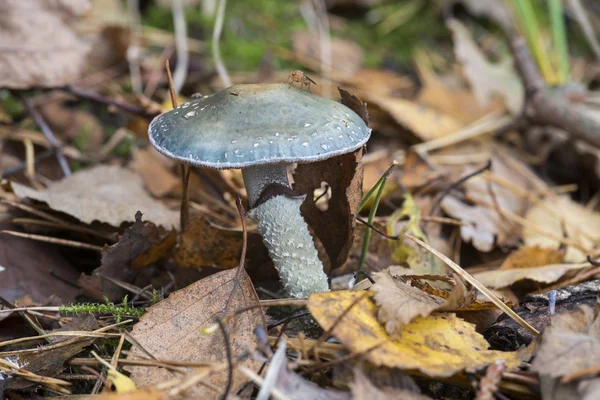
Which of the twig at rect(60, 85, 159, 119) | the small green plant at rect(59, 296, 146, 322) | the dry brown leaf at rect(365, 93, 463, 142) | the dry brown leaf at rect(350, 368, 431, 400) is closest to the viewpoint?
the dry brown leaf at rect(350, 368, 431, 400)

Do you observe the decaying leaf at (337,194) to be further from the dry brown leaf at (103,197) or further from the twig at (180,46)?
the twig at (180,46)

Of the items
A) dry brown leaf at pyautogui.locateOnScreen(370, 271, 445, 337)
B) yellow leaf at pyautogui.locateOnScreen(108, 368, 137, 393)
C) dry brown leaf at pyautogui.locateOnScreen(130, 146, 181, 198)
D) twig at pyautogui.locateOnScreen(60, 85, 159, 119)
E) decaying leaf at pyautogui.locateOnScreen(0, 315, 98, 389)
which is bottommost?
dry brown leaf at pyautogui.locateOnScreen(130, 146, 181, 198)

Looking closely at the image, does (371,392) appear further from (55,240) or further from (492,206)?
(492,206)

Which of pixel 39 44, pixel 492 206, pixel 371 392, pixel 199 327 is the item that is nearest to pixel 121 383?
pixel 199 327

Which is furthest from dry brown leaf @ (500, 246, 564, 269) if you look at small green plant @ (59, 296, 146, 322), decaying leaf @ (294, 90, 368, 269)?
small green plant @ (59, 296, 146, 322)

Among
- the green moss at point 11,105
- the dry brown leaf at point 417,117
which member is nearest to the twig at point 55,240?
the green moss at point 11,105

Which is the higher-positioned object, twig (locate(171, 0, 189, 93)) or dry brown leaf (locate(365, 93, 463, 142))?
twig (locate(171, 0, 189, 93))

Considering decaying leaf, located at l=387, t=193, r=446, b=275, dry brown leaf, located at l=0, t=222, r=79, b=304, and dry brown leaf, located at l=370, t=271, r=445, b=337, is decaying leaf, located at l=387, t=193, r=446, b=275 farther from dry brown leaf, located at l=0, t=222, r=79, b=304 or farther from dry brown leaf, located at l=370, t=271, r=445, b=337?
dry brown leaf, located at l=0, t=222, r=79, b=304
